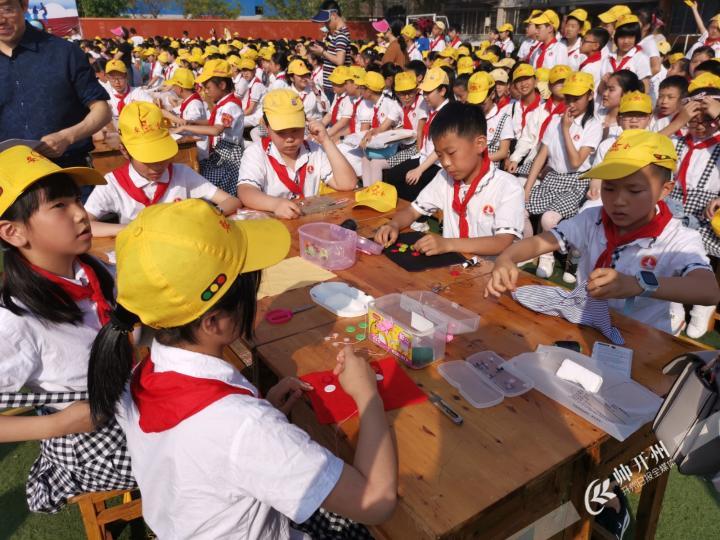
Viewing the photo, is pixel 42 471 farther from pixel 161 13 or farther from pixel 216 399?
pixel 161 13

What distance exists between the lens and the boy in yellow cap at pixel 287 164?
3.21 metres

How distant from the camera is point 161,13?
53.9m

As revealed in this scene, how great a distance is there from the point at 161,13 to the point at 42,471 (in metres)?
63.1

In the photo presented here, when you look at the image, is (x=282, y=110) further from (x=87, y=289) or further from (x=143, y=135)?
(x=87, y=289)

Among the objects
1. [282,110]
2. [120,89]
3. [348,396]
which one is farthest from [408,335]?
[120,89]

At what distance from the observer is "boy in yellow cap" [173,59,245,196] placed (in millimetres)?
5637

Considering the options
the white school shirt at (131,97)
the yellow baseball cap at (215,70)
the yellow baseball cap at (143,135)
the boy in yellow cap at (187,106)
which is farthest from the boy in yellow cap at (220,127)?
the yellow baseball cap at (143,135)

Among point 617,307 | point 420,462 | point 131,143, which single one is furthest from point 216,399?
point 131,143

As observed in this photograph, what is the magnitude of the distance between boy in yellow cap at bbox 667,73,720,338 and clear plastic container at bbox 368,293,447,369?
2.77 meters

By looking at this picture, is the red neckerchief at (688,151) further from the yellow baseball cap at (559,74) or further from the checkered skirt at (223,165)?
the checkered skirt at (223,165)

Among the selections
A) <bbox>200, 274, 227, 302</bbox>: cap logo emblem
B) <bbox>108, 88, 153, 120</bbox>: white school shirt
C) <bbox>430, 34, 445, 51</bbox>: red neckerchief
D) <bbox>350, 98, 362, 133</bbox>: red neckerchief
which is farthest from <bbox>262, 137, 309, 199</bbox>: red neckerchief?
<bbox>430, 34, 445, 51</bbox>: red neckerchief

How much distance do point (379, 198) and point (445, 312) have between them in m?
1.52

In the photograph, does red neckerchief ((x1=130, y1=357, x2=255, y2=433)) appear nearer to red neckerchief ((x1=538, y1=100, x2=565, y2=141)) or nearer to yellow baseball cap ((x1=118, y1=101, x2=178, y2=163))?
yellow baseball cap ((x1=118, y1=101, x2=178, y2=163))

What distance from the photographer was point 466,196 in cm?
295
